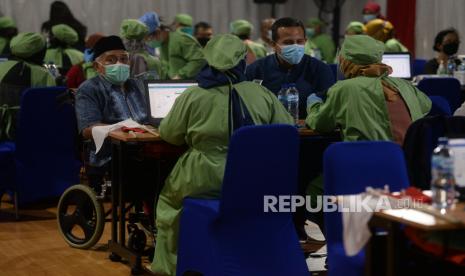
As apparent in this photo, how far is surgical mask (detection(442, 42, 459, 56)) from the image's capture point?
30.4 ft

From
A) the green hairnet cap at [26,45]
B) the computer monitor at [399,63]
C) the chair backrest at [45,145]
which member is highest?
the green hairnet cap at [26,45]

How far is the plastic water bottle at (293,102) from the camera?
577 cm

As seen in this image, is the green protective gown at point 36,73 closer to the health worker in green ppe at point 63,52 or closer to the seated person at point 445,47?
the health worker in green ppe at point 63,52

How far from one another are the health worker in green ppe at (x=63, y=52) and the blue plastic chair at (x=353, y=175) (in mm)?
5679

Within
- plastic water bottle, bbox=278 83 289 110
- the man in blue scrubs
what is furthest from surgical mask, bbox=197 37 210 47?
plastic water bottle, bbox=278 83 289 110

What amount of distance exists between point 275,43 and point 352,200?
111 inches

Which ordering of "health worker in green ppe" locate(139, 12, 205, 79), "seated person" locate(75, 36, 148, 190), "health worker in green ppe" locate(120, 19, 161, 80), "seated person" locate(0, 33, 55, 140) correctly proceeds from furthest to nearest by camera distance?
"health worker in green ppe" locate(139, 12, 205, 79) < "health worker in green ppe" locate(120, 19, 161, 80) < "seated person" locate(0, 33, 55, 140) < "seated person" locate(75, 36, 148, 190)

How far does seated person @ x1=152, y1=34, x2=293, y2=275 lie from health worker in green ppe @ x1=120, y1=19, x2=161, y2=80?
120 inches

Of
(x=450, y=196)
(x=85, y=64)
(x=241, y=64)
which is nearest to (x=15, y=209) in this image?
(x=85, y=64)

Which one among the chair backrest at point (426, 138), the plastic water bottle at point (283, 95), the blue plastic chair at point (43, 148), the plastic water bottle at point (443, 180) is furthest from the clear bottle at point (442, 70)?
the plastic water bottle at point (443, 180)

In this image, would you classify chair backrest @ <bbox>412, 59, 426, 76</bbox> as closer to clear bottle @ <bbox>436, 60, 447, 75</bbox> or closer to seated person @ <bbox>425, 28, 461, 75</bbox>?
seated person @ <bbox>425, 28, 461, 75</bbox>

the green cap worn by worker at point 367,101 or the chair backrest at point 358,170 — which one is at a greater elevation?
the green cap worn by worker at point 367,101

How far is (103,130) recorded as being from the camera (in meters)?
5.47

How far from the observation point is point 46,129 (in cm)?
699
